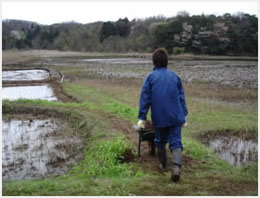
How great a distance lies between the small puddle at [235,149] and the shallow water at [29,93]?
7952 mm

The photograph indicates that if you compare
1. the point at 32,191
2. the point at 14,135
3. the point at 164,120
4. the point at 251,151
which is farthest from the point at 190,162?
the point at 14,135

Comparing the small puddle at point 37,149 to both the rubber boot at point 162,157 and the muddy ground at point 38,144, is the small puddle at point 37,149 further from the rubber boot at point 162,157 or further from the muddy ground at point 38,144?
the rubber boot at point 162,157

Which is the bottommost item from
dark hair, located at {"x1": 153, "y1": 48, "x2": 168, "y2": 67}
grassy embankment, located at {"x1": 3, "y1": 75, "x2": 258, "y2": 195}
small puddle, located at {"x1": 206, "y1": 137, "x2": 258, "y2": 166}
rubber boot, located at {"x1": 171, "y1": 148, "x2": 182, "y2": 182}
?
small puddle, located at {"x1": 206, "y1": 137, "x2": 258, "y2": 166}

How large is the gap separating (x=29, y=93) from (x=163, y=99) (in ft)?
39.0

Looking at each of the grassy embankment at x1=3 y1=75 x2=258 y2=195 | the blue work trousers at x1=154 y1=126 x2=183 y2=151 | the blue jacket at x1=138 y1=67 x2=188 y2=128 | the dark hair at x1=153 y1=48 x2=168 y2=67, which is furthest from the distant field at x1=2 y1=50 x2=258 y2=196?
the dark hair at x1=153 y1=48 x2=168 y2=67

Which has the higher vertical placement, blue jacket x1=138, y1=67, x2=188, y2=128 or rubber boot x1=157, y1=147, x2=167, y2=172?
blue jacket x1=138, y1=67, x2=188, y2=128

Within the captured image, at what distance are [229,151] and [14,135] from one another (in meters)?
5.43

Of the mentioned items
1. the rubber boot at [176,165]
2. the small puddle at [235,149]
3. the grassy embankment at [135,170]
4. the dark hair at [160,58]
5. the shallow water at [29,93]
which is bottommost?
the small puddle at [235,149]

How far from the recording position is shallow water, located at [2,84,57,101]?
12734 mm

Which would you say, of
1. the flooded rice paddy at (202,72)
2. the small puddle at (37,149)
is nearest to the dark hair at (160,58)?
the small puddle at (37,149)

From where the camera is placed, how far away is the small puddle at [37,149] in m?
5.00

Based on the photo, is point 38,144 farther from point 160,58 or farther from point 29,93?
point 29,93

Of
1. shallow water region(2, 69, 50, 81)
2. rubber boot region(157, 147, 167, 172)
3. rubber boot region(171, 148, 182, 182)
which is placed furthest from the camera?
shallow water region(2, 69, 50, 81)

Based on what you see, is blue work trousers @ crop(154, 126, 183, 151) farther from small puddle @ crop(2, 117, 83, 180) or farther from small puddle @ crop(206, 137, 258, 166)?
small puddle @ crop(206, 137, 258, 166)
